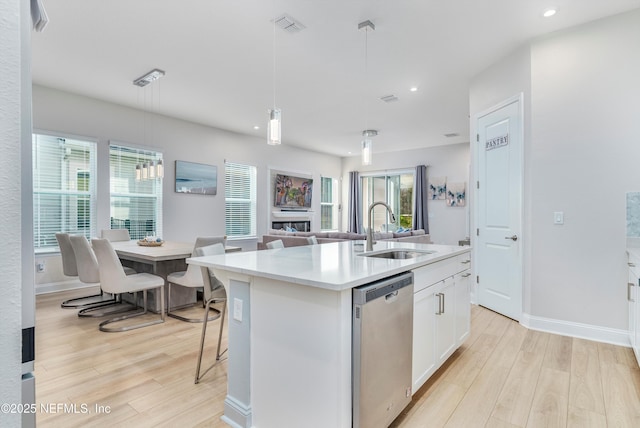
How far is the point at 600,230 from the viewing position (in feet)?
9.62

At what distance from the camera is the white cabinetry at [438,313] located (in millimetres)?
1952

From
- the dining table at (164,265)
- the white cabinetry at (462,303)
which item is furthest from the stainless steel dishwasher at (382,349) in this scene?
the dining table at (164,265)

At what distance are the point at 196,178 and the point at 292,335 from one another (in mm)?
5398

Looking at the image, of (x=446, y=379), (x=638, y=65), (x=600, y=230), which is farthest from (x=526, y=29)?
(x=446, y=379)

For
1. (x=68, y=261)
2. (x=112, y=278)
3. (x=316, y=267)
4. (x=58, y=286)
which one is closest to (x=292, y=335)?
(x=316, y=267)

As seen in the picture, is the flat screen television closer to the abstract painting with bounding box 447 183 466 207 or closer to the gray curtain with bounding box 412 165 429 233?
the gray curtain with bounding box 412 165 429 233

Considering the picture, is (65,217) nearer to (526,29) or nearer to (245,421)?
(245,421)

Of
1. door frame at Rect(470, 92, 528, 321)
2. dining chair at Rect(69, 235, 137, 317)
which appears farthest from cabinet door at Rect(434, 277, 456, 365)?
dining chair at Rect(69, 235, 137, 317)

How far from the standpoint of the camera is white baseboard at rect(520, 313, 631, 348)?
2.85 m

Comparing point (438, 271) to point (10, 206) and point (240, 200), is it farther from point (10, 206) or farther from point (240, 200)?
point (240, 200)

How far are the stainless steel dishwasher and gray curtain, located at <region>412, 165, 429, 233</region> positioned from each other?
695cm

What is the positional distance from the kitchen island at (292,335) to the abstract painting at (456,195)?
6.61 meters

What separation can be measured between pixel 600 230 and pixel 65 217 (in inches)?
256

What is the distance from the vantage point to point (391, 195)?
938 cm
